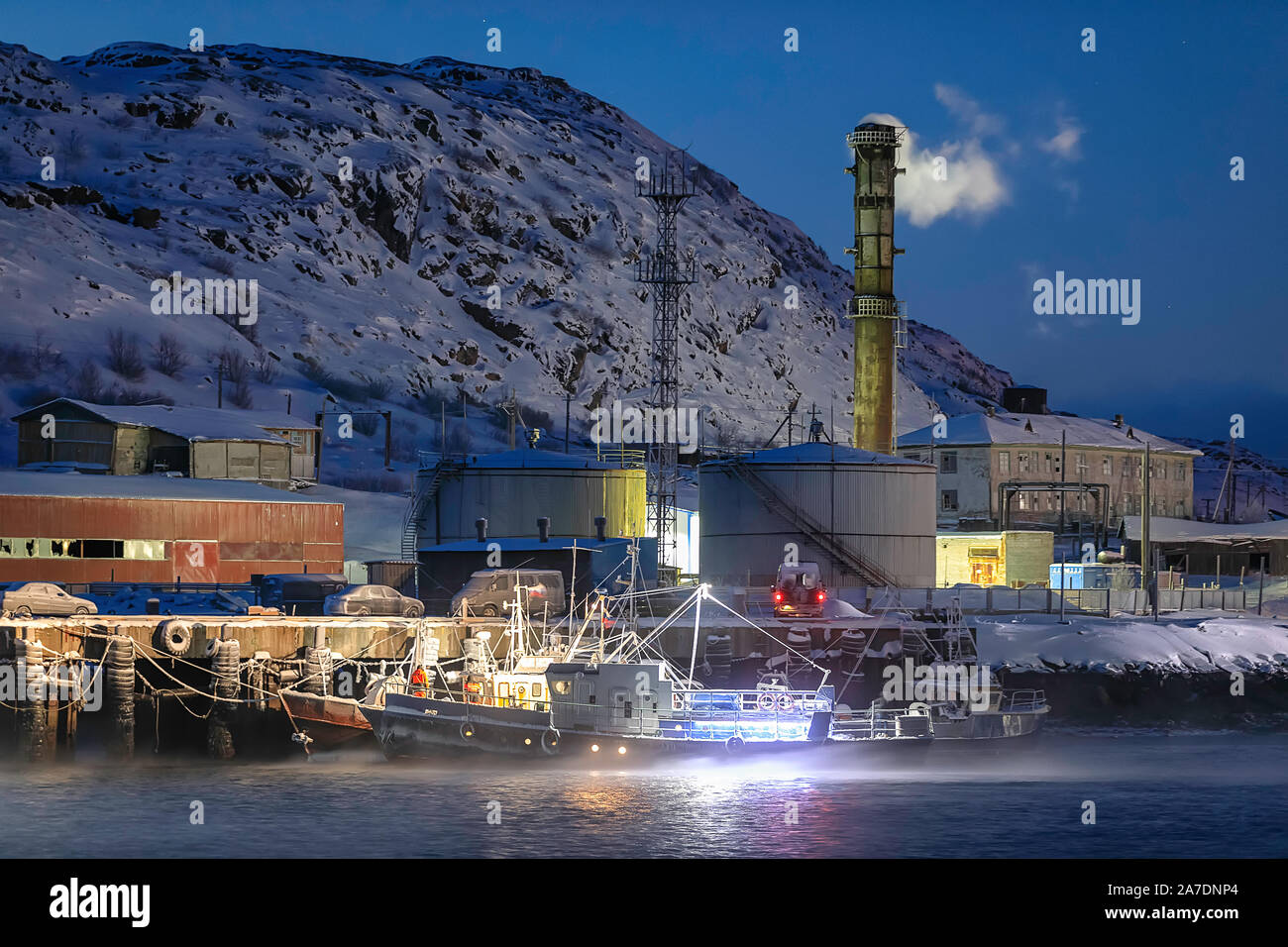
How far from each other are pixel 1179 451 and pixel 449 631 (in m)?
81.7

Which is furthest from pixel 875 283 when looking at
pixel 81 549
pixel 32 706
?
pixel 32 706

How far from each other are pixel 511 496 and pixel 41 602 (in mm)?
30623

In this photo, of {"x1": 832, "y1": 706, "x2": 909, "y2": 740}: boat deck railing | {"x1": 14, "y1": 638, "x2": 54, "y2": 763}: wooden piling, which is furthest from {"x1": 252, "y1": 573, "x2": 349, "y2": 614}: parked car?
{"x1": 832, "y1": 706, "x2": 909, "y2": 740}: boat deck railing

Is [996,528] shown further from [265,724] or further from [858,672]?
[265,724]

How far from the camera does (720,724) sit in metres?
53.2

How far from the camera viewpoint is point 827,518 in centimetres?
7806

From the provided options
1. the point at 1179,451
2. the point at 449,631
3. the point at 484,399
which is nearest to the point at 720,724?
the point at 449,631

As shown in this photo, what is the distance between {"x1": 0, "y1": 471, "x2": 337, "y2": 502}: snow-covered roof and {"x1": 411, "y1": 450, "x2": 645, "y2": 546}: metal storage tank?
894 cm

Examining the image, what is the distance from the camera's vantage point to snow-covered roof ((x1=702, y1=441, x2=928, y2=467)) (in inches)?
3110

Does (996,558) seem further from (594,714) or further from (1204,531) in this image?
(594,714)

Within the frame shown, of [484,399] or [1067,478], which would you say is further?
[484,399]

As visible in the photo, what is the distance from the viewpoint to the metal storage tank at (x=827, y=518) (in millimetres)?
77938

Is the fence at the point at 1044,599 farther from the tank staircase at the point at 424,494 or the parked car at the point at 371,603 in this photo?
the tank staircase at the point at 424,494
